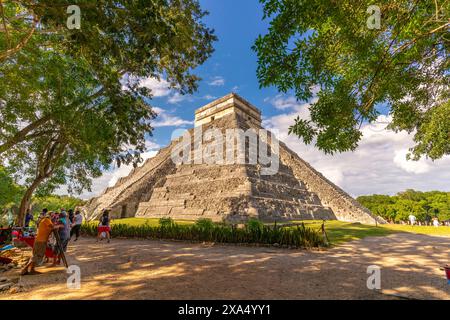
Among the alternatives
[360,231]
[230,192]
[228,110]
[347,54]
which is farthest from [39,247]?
[228,110]

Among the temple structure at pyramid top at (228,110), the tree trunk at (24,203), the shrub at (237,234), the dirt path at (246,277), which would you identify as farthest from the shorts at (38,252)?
the temple structure at pyramid top at (228,110)

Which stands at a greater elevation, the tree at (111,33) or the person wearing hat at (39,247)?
the tree at (111,33)

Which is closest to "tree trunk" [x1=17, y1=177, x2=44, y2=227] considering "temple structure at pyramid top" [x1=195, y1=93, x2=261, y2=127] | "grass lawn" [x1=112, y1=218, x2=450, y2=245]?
"grass lawn" [x1=112, y1=218, x2=450, y2=245]

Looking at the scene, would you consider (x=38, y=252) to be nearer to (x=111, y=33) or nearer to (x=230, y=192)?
(x=111, y=33)

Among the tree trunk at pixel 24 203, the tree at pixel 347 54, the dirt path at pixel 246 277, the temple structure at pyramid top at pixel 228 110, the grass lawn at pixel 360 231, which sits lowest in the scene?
the grass lawn at pixel 360 231

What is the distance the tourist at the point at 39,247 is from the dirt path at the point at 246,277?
0.29 m

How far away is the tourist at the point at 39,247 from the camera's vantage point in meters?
5.25

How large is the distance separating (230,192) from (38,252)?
14.6 metres

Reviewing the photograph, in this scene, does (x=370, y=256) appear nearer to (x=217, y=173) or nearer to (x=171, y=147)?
(x=217, y=173)

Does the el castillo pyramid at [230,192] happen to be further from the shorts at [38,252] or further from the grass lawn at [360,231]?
the shorts at [38,252]

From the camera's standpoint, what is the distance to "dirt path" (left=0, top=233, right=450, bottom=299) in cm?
382

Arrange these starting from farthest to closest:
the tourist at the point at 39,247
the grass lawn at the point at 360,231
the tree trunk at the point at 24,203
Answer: the tree trunk at the point at 24,203, the grass lawn at the point at 360,231, the tourist at the point at 39,247
